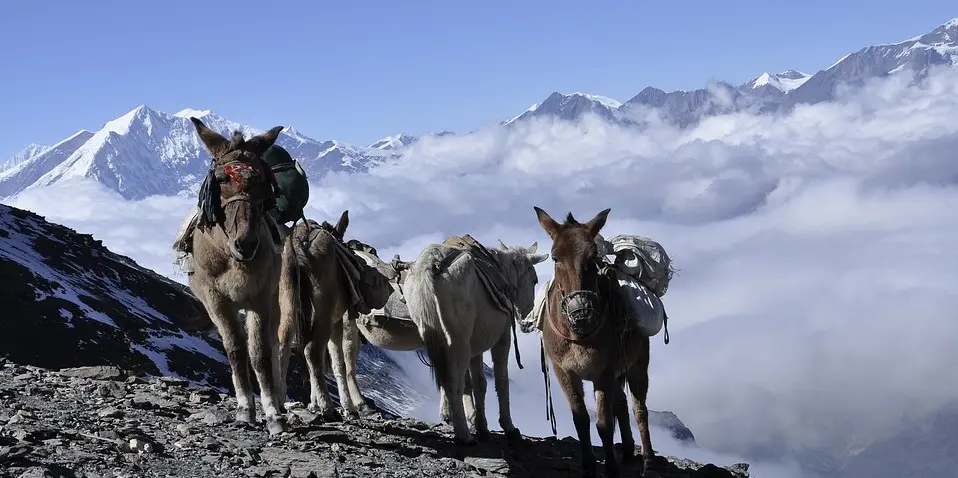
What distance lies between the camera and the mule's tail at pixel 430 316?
13.6 m

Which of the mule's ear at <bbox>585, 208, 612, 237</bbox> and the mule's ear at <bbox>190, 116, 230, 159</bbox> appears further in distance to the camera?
the mule's ear at <bbox>585, 208, 612, 237</bbox>

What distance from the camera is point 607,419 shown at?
12766 millimetres

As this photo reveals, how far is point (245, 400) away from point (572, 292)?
13.3 ft

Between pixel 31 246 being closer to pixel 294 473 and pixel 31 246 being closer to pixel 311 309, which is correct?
pixel 311 309

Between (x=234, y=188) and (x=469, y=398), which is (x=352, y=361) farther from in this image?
(x=234, y=188)

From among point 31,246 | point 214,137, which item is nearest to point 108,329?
point 31,246

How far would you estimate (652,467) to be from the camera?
1460 cm

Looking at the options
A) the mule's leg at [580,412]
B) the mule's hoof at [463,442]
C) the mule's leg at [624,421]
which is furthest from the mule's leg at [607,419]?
the mule's hoof at [463,442]

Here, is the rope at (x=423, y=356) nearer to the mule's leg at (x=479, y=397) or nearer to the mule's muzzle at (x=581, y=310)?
the mule's leg at (x=479, y=397)

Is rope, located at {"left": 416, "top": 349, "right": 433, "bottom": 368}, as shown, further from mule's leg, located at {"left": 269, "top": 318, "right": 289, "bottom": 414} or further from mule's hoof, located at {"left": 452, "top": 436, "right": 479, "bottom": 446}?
mule's leg, located at {"left": 269, "top": 318, "right": 289, "bottom": 414}

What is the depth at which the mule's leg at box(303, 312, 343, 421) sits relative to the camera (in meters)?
13.8

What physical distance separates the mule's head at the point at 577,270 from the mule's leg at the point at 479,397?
238cm

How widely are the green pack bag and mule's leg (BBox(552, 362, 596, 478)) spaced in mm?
3930

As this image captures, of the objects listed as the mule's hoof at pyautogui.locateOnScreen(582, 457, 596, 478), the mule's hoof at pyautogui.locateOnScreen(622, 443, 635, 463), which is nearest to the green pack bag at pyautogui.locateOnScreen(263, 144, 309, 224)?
the mule's hoof at pyautogui.locateOnScreen(582, 457, 596, 478)
